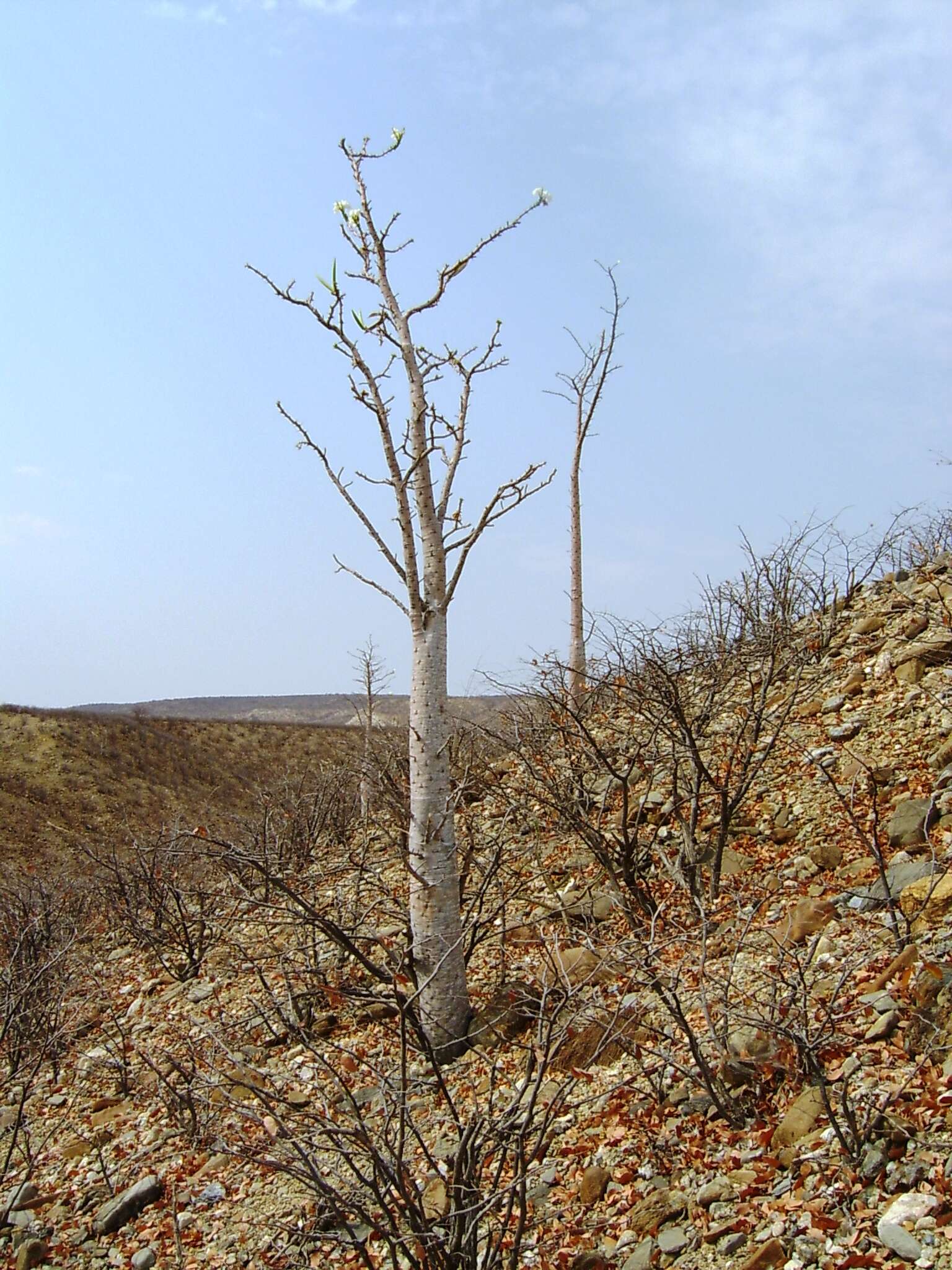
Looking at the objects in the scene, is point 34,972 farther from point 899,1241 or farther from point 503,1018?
point 899,1241

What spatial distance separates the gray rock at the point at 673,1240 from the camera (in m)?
2.71

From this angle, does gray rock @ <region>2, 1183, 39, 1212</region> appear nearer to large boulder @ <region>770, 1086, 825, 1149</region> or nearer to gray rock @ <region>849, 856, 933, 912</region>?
large boulder @ <region>770, 1086, 825, 1149</region>

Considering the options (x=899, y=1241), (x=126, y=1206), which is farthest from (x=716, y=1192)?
(x=126, y=1206)

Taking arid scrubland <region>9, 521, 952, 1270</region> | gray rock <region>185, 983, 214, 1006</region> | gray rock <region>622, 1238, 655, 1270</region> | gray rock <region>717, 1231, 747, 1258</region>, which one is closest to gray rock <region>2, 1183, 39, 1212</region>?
arid scrubland <region>9, 521, 952, 1270</region>

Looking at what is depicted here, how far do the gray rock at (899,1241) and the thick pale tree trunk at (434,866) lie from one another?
233cm

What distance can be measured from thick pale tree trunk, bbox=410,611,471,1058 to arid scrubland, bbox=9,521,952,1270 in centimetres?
16

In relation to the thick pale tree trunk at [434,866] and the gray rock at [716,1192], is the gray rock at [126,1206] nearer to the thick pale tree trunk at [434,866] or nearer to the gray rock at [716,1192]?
the thick pale tree trunk at [434,866]

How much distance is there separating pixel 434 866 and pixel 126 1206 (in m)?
2.18

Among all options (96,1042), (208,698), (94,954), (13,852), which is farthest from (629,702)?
(208,698)

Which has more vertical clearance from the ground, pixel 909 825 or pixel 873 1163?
pixel 909 825

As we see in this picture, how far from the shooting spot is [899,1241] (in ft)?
7.60

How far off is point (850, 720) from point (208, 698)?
82270mm

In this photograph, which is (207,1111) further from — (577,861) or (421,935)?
(577,861)

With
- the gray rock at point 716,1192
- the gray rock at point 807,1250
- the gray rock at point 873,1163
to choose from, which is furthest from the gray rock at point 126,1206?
the gray rock at point 873,1163
